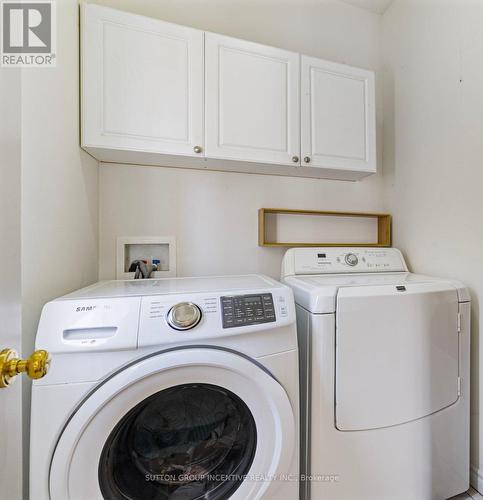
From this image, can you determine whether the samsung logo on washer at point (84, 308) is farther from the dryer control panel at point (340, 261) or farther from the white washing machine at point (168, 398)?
the dryer control panel at point (340, 261)

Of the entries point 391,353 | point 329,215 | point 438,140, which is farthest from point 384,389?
point 438,140

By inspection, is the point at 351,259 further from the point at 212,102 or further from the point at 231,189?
the point at 212,102

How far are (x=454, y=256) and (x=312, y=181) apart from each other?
2.79ft

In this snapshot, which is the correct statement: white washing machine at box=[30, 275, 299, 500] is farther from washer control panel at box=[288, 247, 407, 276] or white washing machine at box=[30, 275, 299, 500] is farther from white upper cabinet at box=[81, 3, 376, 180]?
white upper cabinet at box=[81, 3, 376, 180]

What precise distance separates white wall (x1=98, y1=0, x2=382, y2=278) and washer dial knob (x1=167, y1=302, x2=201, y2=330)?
0.70 m

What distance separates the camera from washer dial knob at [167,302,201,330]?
714mm

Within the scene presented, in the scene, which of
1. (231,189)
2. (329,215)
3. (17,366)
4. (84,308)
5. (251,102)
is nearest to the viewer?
(17,366)

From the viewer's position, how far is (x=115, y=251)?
4.41 ft

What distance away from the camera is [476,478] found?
110 cm

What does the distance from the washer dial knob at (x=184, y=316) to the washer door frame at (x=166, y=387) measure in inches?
2.6

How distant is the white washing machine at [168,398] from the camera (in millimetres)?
639

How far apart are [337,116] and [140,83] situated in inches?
39.6

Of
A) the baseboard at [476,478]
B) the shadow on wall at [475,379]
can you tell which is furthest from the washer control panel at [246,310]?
the baseboard at [476,478]

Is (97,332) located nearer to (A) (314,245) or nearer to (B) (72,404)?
(B) (72,404)
